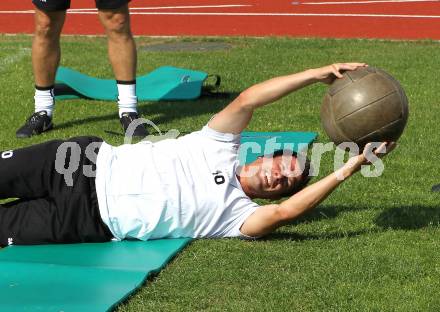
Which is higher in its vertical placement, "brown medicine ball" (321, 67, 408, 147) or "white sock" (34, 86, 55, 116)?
"brown medicine ball" (321, 67, 408, 147)

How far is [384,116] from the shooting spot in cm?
485

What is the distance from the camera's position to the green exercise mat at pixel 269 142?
6.70 meters

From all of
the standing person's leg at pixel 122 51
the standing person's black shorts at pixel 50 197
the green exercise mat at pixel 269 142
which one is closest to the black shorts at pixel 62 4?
the standing person's leg at pixel 122 51

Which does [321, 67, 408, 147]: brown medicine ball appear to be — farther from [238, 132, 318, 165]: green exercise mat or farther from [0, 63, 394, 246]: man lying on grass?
[238, 132, 318, 165]: green exercise mat

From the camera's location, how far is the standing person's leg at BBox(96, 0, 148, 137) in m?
7.39

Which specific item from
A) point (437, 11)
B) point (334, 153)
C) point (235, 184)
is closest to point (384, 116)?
point (235, 184)

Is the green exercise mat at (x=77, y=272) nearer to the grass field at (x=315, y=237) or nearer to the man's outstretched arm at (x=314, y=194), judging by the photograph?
the grass field at (x=315, y=237)

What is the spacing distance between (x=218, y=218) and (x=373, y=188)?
146 centimetres

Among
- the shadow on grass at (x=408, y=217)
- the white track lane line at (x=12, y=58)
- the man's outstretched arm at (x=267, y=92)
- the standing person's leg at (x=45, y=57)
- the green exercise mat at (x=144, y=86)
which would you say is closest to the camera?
the man's outstretched arm at (x=267, y=92)

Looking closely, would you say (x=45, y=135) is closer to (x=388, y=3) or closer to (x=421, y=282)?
(x=421, y=282)

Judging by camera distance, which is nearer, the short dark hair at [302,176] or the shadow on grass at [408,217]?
the short dark hair at [302,176]

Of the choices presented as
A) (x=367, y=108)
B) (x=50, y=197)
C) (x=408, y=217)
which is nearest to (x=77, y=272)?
(x=50, y=197)

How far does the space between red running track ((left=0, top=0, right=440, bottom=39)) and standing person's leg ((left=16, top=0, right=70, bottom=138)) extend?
6.14 metres

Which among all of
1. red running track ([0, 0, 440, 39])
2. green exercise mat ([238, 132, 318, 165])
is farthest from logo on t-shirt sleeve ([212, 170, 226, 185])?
red running track ([0, 0, 440, 39])
